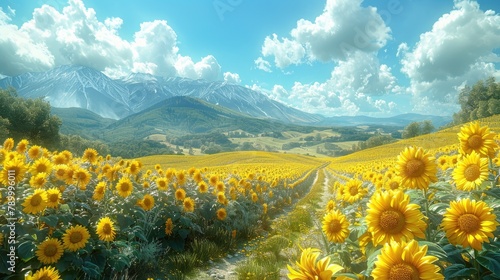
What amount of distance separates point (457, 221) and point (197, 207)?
704cm

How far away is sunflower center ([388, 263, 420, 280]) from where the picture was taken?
1.76 m

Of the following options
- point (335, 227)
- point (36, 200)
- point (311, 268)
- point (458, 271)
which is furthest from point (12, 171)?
point (458, 271)

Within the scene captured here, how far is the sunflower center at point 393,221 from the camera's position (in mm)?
2422

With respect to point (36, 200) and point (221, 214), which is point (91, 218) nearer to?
point (36, 200)

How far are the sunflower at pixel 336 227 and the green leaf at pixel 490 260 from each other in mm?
1400

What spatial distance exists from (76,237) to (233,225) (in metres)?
5.49

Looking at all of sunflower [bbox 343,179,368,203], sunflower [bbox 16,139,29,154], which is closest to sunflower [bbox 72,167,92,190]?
sunflower [bbox 16,139,29,154]

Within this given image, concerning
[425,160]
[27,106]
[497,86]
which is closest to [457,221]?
[425,160]

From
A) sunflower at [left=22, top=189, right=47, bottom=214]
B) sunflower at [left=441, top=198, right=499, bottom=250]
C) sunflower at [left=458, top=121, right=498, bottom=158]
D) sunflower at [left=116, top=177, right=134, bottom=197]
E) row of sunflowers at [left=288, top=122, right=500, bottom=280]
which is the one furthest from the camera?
sunflower at [left=116, top=177, right=134, bottom=197]

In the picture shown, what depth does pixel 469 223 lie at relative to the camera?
240cm

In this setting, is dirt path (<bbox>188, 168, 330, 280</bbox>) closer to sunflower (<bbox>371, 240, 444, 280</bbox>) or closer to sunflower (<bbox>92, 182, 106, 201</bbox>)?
sunflower (<bbox>92, 182, 106, 201</bbox>)

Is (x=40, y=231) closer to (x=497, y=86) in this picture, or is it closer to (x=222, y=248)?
(x=222, y=248)

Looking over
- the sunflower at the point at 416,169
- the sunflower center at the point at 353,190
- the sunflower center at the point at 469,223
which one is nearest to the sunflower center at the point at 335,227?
the sunflower at the point at 416,169

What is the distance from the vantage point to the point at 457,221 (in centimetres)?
252
